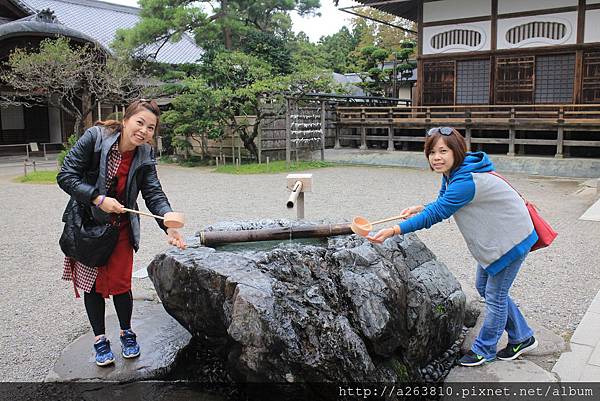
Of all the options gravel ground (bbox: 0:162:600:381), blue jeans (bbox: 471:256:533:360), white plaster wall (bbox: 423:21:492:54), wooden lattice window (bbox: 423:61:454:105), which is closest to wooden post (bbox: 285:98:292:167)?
gravel ground (bbox: 0:162:600:381)

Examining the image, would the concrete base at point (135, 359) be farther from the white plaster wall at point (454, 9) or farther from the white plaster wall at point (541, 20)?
the white plaster wall at point (454, 9)

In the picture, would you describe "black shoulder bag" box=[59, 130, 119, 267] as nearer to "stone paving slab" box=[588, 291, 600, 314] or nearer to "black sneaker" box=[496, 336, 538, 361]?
"black sneaker" box=[496, 336, 538, 361]

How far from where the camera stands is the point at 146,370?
3301 mm

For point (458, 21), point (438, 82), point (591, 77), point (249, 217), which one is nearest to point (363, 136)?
point (438, 82)

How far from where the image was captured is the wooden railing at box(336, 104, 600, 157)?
1434cm

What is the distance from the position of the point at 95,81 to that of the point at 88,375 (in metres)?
14.8

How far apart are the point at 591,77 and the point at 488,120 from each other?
2.85 m

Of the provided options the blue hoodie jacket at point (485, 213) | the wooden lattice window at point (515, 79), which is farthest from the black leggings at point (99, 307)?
the wooden lattice window at point (515, 79)

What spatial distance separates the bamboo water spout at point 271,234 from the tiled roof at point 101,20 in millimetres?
19225

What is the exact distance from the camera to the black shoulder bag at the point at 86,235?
3.04 metres

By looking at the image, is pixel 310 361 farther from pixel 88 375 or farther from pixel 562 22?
pixel 562 22

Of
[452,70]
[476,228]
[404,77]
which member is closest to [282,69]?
[452,70]

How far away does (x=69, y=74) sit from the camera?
14.9 meters

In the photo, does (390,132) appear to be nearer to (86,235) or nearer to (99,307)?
(99,307)
